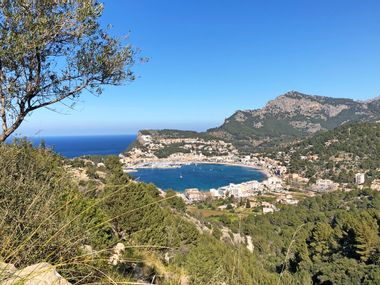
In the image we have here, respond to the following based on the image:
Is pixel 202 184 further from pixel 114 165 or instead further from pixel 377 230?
pixel 114 165

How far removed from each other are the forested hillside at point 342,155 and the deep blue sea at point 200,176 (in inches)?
622

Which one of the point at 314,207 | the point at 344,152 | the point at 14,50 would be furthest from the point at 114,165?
the point at 344,152

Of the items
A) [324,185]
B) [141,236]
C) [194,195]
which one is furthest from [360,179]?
[141,236]

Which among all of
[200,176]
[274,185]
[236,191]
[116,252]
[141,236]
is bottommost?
[200,176]

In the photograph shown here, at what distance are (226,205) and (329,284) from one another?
46.3 m

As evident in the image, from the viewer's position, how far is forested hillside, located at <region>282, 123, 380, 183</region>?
9888 centimetres

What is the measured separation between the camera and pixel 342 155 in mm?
112250

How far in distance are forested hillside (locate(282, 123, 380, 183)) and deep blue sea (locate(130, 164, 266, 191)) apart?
51.8ft

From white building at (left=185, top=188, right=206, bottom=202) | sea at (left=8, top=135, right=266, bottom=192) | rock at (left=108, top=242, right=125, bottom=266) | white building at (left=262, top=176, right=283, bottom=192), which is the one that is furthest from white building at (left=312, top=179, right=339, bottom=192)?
rock at (left=108, top=242, right=125, bottom=266)

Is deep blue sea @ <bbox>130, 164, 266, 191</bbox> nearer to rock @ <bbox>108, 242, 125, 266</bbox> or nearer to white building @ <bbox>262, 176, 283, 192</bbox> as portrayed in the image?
white building @ <bbox>262, 176, 283, 192</bbox>

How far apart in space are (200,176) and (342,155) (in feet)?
155

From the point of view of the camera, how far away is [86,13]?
5.30 metres

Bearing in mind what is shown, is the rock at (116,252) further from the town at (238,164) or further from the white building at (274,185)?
the white building at (274,185)

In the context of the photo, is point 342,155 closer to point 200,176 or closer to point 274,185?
point 274,185
